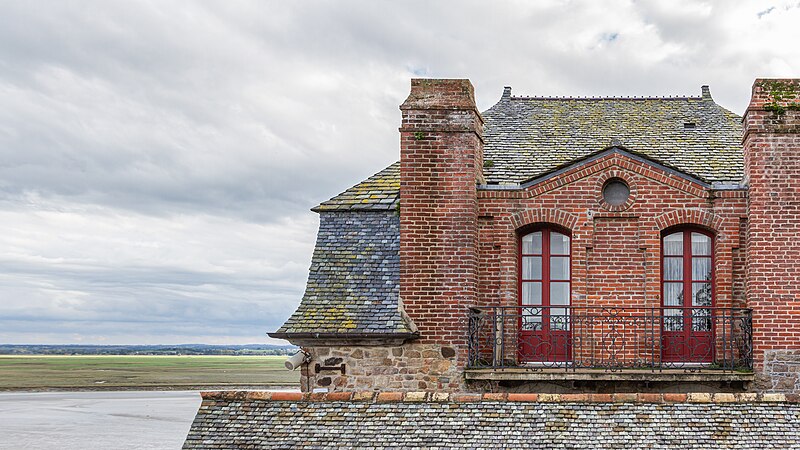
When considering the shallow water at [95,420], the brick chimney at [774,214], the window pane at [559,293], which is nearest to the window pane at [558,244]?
the window pane at [559,293]

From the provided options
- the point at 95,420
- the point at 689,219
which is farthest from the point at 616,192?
the point at 95,420

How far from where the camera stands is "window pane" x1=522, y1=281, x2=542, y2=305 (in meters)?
16.3

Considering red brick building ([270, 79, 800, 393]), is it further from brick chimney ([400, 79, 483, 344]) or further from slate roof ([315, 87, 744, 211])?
slate roof ([315, 87, 744, 211])

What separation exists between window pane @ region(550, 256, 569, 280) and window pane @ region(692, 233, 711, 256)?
2234 mm

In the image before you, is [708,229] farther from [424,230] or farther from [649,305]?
[424,230]

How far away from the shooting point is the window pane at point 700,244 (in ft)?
53.0

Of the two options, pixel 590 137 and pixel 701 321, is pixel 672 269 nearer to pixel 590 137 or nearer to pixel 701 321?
pixel 701 321

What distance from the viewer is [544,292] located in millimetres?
16219

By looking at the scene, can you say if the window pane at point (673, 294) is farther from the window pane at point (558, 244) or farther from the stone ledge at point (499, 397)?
the stone ledge at point (499, 397)

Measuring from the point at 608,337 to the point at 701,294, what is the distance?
6.12 feet

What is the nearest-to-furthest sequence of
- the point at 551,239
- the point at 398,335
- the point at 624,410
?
the point at 624,410 < the point at 398,335 < the point at 551,239

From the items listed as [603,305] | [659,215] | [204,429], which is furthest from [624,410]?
[204,429]

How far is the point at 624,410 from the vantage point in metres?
12.5

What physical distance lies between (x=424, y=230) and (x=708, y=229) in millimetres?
4903
